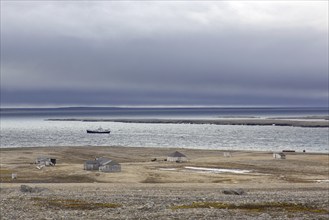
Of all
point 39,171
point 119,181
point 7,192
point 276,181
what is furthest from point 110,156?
point 7,192

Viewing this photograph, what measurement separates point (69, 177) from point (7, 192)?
15677mm

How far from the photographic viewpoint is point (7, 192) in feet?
151

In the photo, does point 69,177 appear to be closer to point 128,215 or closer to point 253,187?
point 253,187

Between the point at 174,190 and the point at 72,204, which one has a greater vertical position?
the point at 72,204

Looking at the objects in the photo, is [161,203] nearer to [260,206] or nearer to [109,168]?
[260,206]

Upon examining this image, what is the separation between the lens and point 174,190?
157ft

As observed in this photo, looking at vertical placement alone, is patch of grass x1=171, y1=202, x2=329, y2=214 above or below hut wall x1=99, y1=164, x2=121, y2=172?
above

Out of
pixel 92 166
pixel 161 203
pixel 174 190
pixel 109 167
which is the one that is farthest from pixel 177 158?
pixel 161 203

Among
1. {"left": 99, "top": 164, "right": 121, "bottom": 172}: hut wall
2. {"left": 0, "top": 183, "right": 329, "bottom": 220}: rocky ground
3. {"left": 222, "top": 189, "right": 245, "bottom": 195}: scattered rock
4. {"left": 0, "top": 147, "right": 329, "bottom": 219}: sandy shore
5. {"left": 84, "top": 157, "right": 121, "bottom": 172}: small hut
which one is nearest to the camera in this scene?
{"left": 0, "top": 183, "right": 329, "bottom": 220}: rocky ground

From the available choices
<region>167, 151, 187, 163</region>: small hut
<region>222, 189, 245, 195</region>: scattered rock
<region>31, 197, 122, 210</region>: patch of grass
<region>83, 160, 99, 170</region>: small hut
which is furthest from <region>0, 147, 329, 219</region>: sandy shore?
<region>83, 160, 99, 170</region>: small hut

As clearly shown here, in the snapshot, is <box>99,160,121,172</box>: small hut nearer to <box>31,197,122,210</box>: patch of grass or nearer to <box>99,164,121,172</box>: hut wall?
<box>99,164,121,172</box>: hut wall

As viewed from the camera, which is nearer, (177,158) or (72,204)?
(72,204)

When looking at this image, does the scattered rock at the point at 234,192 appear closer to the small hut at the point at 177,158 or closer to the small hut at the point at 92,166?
the small hut at the point at 92,166

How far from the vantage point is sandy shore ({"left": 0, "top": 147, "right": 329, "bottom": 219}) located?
3409cm
